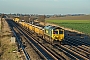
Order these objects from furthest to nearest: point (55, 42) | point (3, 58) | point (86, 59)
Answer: point (55, 42)
point (3, 58)
point (86, 59)

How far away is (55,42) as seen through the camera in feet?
103

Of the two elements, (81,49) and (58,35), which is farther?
(58,35)

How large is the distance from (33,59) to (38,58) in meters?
0.74

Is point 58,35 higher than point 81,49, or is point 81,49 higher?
point 58,35

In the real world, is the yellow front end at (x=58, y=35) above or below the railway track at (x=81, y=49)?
above

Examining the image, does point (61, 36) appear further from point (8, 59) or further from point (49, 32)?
point (8, 59)

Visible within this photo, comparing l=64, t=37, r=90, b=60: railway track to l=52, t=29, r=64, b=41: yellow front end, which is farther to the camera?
l=52, t=29, r=64, b=41: yellow front end

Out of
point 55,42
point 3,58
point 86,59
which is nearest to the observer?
point 86,59

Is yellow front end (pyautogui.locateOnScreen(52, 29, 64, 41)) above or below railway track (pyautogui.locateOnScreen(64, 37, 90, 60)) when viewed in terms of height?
above

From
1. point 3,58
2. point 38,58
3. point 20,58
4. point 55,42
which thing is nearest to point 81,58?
point 38,58

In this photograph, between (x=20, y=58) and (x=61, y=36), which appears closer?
(x=20, y=58)

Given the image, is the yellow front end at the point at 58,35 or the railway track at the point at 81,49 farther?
the yellow front end at the point at 58,35

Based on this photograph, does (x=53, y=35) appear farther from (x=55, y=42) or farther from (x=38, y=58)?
(x=38, y=58)

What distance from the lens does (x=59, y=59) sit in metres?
21.1
